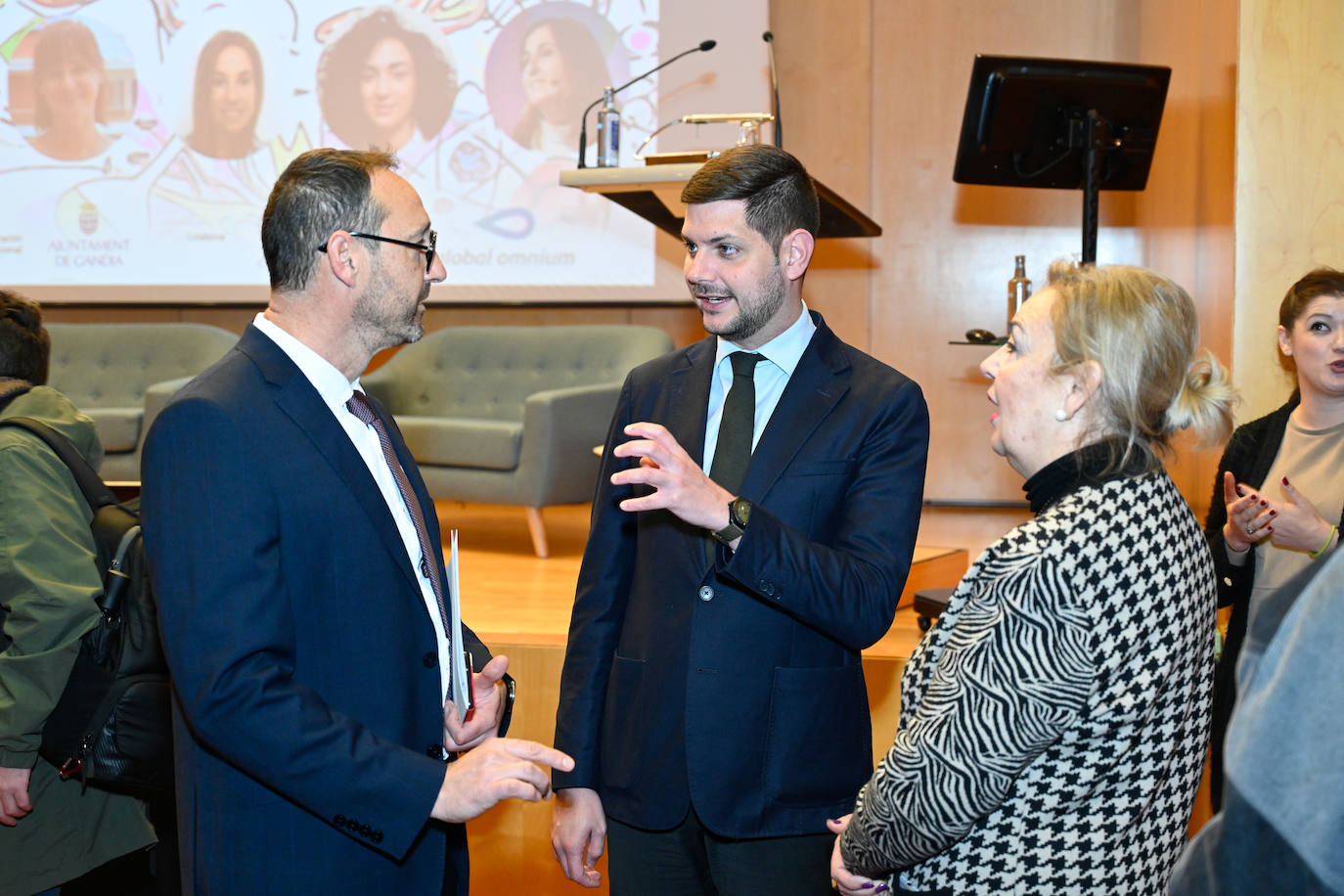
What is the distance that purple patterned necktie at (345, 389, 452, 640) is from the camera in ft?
5.20

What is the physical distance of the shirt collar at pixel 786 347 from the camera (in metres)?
1.86

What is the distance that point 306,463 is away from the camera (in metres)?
1.41

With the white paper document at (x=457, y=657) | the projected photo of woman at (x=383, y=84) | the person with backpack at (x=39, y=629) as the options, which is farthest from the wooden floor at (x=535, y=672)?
the projected photo of woman at (x=383, y=84)

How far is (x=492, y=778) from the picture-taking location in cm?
135

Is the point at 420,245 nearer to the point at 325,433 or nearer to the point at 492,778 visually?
the point at 325,433

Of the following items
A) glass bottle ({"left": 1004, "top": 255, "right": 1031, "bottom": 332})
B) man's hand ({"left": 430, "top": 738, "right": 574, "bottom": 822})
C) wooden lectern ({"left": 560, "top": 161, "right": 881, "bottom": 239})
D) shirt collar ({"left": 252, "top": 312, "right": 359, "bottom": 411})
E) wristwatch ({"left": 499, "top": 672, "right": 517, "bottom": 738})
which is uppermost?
wooden lectern ({"left": 560, "top": 161, "right": 881, "bottom": 239})

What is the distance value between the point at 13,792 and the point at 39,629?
1.09 ft

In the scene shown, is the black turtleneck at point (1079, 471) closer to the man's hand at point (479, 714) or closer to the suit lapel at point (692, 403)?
the suit lapel at point (692, 403)

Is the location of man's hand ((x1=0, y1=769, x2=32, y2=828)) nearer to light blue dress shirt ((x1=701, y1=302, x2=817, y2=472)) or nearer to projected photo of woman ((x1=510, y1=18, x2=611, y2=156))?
light blue dress shirt ((x1=701, y1=302, x2=817, y2=472))

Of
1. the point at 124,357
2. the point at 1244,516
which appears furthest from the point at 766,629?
the point at 124,357

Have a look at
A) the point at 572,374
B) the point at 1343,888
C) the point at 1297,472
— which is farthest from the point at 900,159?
the point at 1343,888

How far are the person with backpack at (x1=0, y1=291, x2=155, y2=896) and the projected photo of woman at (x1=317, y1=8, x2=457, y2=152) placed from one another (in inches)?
140

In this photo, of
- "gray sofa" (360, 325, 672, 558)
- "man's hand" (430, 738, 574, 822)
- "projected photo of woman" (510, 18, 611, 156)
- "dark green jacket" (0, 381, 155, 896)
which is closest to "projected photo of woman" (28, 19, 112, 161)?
"gray sofa" (360, 325, 672, 558)

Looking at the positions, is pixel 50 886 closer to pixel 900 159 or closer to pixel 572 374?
pixel 572 374
